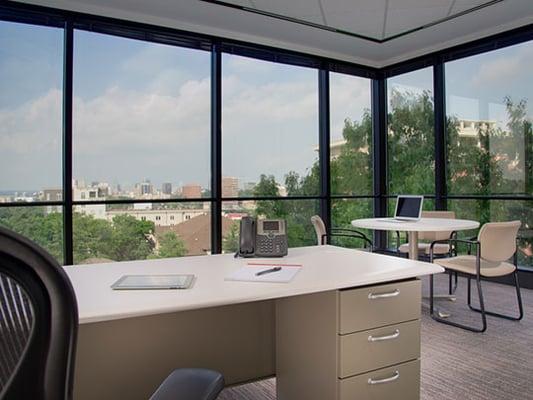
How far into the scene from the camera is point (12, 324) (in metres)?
0.67

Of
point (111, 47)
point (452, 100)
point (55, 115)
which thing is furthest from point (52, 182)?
point (452, 100)

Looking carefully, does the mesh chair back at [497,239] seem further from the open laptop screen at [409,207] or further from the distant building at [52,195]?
the distant building at [52,195]

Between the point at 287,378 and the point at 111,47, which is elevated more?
the point at 111,47

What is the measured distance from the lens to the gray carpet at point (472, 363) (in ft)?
7.55

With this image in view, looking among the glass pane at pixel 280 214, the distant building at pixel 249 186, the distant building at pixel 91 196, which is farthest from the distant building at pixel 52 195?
the distant building at pixel 249 186

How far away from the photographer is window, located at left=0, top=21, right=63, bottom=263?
3900 millimetres

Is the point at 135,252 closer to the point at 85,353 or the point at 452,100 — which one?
the point at 85,353

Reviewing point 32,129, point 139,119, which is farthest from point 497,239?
point 32,129

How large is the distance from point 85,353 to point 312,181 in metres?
4.20

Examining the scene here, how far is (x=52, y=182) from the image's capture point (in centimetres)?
408

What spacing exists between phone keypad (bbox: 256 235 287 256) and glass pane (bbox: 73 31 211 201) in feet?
8.65

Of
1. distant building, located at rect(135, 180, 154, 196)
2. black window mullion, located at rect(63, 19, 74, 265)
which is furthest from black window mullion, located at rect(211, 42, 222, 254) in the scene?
black window mullion, located at rect(63, 19, 74, 265)

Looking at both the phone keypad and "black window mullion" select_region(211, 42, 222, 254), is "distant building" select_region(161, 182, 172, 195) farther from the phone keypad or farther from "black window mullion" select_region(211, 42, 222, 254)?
the phone keypad

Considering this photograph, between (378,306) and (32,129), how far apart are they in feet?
12.0
